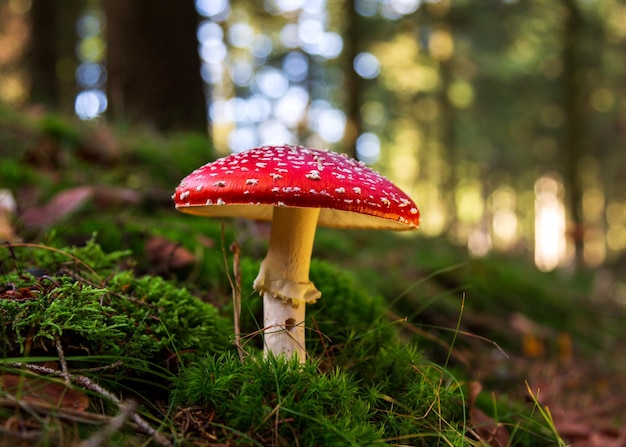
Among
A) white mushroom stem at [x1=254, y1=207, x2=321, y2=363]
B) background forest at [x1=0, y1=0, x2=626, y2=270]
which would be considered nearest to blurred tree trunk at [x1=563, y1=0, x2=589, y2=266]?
background forest at [x1=0, y1=0, x2=626, y2=270]

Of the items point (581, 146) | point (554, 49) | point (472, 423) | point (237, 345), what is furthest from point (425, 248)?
point (554, 49)

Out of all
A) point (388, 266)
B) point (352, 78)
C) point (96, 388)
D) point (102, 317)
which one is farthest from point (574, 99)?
point (96, 388)

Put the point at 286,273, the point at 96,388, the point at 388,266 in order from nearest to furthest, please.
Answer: the point at 96,388
the point at 286,273
the point at 388,266

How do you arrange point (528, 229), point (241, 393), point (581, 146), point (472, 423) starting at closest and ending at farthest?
point (241, 393) → point (472, 423) → point (581, 146) → point (528, 229)

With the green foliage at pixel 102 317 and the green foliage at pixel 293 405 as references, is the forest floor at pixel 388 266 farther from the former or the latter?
the green foliage at pixel 293 405

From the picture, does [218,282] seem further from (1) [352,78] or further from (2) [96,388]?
(1) [352,78]

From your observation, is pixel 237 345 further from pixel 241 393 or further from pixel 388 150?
pixel 388 150
